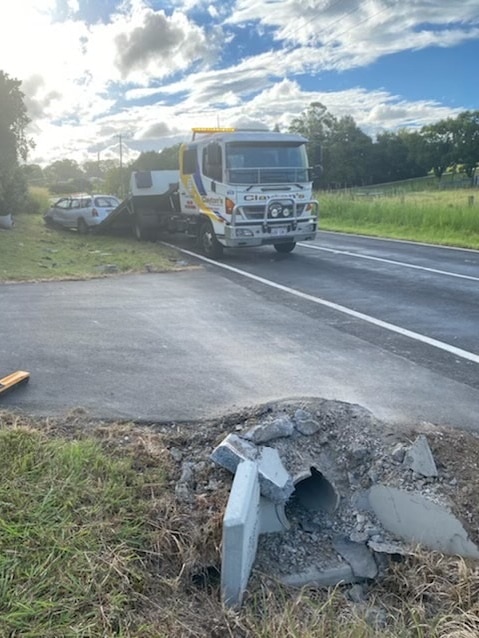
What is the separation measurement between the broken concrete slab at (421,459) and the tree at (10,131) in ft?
71.9

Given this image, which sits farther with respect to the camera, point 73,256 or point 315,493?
point 73,256

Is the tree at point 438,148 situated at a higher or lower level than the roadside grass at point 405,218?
higher

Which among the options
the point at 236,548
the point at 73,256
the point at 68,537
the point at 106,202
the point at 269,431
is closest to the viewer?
the point at 236,548

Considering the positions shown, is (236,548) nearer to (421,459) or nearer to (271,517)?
(271,517)

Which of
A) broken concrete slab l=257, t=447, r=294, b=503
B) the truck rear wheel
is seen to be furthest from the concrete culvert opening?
the truck rear wheel

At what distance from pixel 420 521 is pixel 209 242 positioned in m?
10.8

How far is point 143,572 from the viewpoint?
2814 mm

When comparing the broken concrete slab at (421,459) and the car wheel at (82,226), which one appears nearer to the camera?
the broken concrete slab at (421,459)

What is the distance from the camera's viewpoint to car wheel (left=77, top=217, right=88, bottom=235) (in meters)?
20.4

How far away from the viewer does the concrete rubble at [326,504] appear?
10.1 ft

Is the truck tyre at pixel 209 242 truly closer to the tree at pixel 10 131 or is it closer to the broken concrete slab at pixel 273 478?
the broken concrete slab at pixel 273 478

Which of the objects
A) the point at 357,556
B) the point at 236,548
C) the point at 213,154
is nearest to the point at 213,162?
the point at 213,154

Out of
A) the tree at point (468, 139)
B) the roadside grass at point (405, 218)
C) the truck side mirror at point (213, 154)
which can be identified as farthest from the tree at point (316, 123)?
the truck side mirror at point (213, 154)

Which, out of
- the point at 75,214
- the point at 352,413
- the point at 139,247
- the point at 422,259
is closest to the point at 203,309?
the point at 352,413
